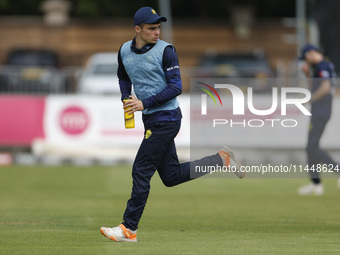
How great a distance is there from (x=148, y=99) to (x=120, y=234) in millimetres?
1338

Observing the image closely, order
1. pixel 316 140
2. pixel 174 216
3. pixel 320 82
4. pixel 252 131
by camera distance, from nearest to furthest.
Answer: pixel 174 216 < pixel 316 140 < pixel 320 82 < pixel 252 131

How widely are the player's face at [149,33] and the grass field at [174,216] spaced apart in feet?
6.45

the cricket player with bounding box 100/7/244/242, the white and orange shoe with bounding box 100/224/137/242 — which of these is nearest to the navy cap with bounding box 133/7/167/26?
the cricket player with bounding box 100/7/244/242

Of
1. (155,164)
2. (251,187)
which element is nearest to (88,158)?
(251,187)

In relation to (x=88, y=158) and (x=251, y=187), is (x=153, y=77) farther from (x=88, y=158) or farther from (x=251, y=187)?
(x=88, y=158)

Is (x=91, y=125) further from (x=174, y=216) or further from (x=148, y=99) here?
(x=148, y=99)

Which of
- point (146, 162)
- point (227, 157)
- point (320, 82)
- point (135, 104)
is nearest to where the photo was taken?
point (135, 104)

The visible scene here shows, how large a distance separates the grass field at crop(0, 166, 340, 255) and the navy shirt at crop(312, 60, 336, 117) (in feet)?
4.27

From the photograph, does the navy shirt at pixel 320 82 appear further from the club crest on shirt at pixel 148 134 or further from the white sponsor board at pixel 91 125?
the white sponsor board at pixel 91 125

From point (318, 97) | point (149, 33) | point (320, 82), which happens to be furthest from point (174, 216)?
point (320, 82)

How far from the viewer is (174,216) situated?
11.2m

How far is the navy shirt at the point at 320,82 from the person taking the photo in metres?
13.6

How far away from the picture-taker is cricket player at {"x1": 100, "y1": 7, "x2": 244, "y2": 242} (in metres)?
8.74

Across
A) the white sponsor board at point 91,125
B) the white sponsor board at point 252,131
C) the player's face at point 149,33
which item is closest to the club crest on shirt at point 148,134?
the player's face at point 149,33
